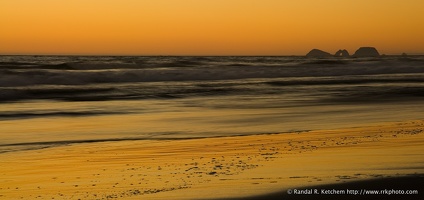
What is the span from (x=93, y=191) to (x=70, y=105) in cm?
1340

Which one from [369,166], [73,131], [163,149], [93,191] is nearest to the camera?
[93,191]

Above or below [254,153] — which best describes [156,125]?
above

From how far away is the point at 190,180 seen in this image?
712cm

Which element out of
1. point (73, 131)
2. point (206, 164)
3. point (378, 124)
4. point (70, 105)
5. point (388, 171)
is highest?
point (70, 105)

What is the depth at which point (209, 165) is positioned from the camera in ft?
26.3

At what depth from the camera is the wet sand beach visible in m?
6.70

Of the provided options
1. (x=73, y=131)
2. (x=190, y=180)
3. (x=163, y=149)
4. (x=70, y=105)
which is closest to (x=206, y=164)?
(x=190, y=180)

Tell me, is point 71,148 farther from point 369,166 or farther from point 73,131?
point 369,166

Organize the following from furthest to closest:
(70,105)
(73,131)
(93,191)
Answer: (70,105) < (73,131) < (93,191)

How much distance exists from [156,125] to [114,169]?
5.34 metres

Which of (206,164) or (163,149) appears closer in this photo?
(206,164)

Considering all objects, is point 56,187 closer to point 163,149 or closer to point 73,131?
point 163,149

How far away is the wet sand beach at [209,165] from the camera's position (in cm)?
670

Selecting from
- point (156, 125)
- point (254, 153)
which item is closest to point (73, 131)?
point (156, 125)
